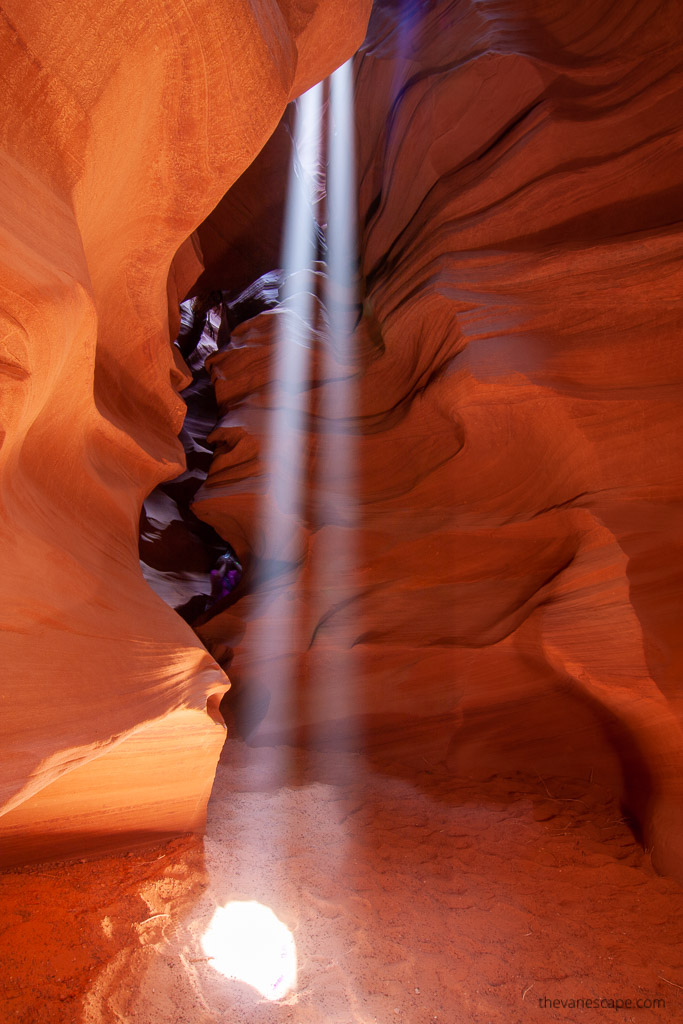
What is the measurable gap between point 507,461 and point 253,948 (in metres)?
3.98

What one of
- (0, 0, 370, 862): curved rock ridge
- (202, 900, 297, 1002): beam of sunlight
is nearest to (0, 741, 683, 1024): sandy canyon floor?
(202, 900, 297, 1002): beam of sunlight

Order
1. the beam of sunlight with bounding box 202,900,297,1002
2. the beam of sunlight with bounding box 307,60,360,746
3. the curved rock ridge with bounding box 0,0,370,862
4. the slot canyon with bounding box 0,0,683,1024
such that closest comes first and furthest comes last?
the curved rock ridge with bounding box 0,0,370,862
the slot canyon with bounding box 0,0,683,1024
the beam of sunlight with bounding box 202,900,297,1002
the beam of sunlight with bounding box 307,60,360,746

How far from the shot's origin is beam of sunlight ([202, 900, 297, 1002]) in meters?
2.97

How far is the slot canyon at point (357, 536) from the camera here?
2.71m

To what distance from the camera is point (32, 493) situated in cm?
291

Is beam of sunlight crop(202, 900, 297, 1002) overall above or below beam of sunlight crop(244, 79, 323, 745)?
below

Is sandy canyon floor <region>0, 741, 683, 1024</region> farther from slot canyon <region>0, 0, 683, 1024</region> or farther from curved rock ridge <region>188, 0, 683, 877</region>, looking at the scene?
curved rock ridge <region>188, 0, 683, 877</region>

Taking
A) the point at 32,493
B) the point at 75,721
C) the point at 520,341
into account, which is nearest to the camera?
the point at 75,721

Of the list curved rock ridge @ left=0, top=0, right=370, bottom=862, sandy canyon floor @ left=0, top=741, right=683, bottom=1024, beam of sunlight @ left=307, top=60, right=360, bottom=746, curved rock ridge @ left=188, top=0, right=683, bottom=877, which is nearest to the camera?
curved rock ridge @ left=0, top=0, right=370, bottom=862

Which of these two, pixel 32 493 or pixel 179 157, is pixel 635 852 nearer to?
pixel 32 493

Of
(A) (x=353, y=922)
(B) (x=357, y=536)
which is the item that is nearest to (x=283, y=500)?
(B) (x=357, y=536)

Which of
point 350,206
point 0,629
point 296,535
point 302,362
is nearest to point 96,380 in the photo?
point 0,629

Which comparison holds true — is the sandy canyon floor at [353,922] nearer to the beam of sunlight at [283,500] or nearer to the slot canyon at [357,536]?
the slot canyon at [357,536]

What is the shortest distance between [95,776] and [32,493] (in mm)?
1638
